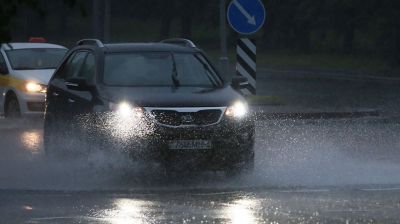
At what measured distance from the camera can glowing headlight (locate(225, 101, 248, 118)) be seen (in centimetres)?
1411

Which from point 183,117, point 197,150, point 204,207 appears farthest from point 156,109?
point 204,207

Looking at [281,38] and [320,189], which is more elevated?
[281,38]

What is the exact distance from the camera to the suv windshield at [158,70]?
14969 mm

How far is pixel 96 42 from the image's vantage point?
1605 centimetres

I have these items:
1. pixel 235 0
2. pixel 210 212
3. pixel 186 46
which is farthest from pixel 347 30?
pixel 210 212

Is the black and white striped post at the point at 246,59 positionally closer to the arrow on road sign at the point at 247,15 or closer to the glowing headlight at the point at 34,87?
the arrow on road sign at the point at 247,15

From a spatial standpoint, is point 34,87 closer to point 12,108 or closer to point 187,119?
point 12,108

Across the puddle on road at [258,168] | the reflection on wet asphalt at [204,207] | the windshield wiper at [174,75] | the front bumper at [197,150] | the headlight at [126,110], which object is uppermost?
the windshield wiper at [174,75]

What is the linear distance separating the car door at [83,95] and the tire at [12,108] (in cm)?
770

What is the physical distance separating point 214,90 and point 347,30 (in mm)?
58908

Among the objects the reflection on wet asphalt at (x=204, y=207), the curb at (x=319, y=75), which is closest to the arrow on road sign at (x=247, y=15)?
the reflection on wet asphalt at (x=204, y=207)

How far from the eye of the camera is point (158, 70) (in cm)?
1522

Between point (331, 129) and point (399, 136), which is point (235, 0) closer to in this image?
point (331, 129)

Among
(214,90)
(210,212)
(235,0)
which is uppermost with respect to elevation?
(235,0)
